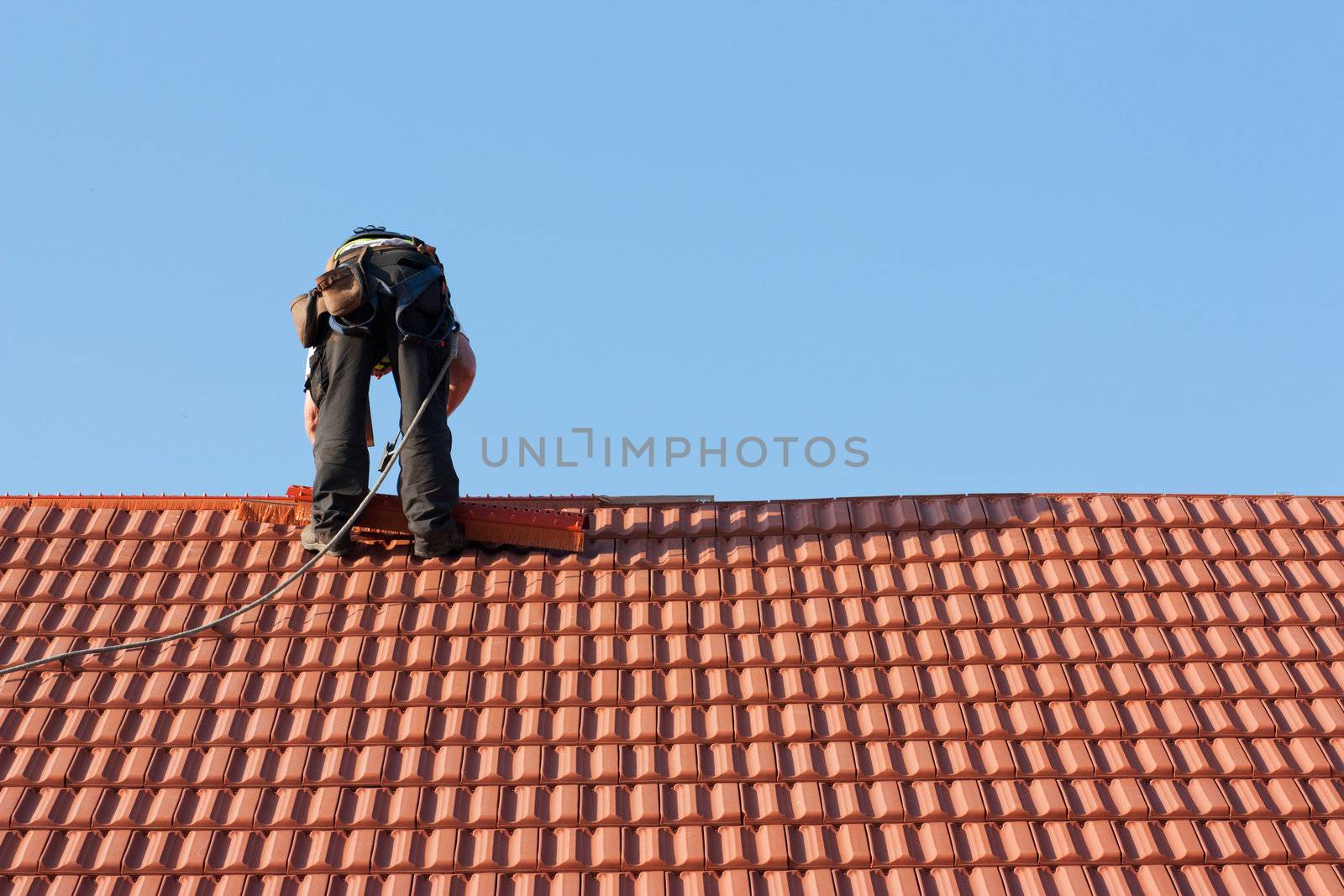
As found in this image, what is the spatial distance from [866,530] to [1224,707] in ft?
6.33

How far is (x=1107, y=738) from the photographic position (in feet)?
20.5

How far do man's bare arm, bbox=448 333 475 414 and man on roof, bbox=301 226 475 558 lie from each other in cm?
10

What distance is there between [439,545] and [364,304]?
1304mm

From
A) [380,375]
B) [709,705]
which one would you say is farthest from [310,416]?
[709,705]

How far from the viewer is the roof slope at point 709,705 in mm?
5707

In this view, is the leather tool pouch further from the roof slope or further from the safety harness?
the roof slope

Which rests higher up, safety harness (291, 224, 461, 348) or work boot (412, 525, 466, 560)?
safety harness (291, 224, 461, 348)

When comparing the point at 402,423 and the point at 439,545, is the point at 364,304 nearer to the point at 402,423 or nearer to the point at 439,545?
the point at 402,423

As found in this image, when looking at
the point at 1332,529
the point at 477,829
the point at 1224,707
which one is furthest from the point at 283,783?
the point at 1332,529

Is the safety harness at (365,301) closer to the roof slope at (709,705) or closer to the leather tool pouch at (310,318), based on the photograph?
the leather tool pouch at (310,318)

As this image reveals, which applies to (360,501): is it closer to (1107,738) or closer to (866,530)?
(866,530)

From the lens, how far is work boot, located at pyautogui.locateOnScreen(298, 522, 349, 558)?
720 cm

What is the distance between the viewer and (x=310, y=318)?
293 inches

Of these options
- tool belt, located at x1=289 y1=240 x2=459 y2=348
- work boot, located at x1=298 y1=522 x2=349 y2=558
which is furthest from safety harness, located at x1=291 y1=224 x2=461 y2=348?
work boot, located at x1=298 y1=522 x2=349 y2=558
